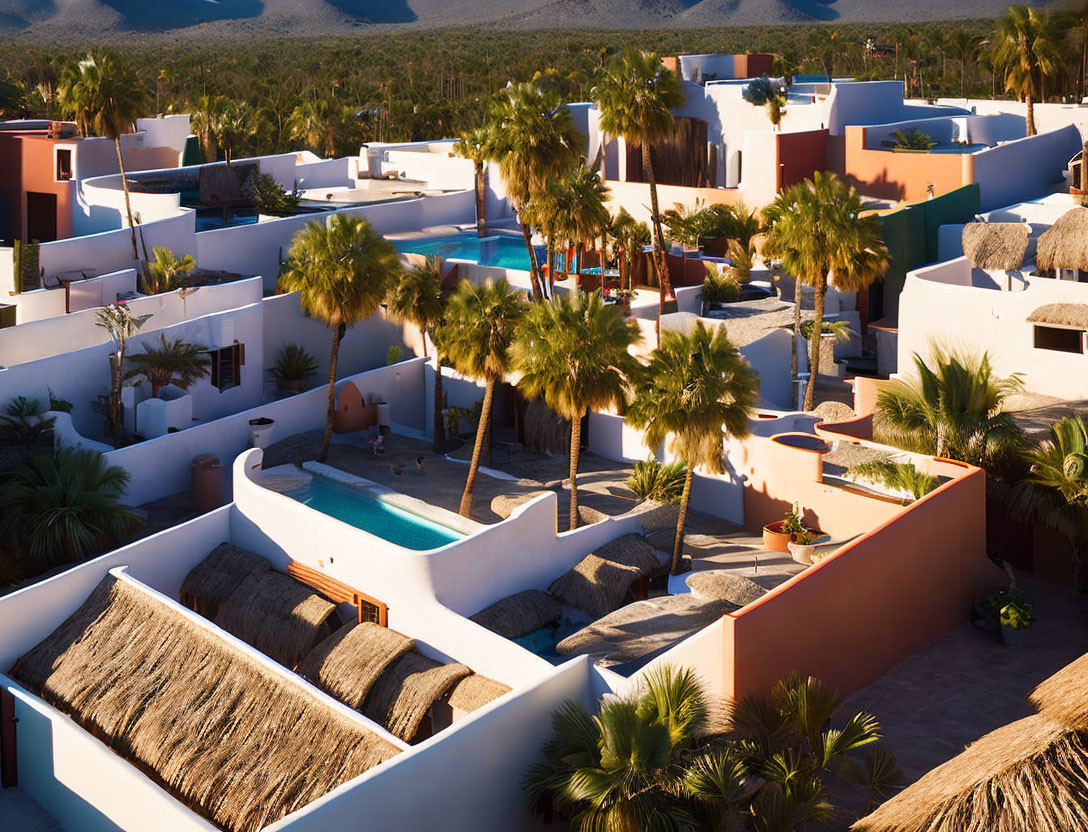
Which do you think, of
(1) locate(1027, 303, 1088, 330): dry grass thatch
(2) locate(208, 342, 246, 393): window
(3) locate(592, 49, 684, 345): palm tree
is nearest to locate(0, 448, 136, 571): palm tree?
(2) locate(208, 342, 246, 393): window

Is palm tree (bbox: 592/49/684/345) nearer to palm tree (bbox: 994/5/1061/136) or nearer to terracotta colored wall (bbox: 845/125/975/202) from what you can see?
terracotta colored wall (bbox: 845/125/975/202)

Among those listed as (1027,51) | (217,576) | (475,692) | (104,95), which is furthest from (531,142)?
(1027,51)

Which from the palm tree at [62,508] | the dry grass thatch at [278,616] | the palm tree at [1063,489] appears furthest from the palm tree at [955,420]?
the palm tree at [62,508]

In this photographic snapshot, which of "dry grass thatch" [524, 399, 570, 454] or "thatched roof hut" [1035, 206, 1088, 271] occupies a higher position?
"thatched roof hut" [1035, 206, 1088, 271]

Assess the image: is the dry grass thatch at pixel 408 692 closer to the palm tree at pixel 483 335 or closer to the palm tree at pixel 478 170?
the palm tree at pixel 483 335

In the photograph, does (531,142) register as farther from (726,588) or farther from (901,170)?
(726,588)

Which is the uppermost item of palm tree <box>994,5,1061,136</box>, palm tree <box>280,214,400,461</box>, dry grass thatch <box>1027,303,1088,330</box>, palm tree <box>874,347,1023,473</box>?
palm tree <box>994,5,1061,136</box>
